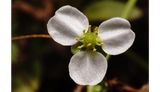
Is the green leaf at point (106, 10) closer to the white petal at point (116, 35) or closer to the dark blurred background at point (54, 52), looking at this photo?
the dark blurred background at point (54, 52)

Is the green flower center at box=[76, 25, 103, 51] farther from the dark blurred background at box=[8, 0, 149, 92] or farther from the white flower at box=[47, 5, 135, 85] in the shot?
the dark blurred background at box=[8, 0, 149, 92]

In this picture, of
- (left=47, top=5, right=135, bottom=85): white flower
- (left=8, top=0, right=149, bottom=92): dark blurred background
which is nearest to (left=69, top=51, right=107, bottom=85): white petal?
(left=47, top=5, right=135, bottom=85): white flower

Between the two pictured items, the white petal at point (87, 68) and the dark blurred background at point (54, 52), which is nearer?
the white petal at point (87, 68)

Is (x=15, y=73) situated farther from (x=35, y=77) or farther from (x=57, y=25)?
(x=57, y=25)

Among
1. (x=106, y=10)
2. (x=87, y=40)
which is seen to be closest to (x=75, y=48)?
(x=87, y=40)

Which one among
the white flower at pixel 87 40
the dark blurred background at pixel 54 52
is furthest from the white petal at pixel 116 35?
the dark blurred background at pixel 54 52

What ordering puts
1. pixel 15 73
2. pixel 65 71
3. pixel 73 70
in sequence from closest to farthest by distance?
pixel 73 70 → pixel 15 73 → pixel 65 71

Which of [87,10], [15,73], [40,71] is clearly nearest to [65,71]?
[40,71]
